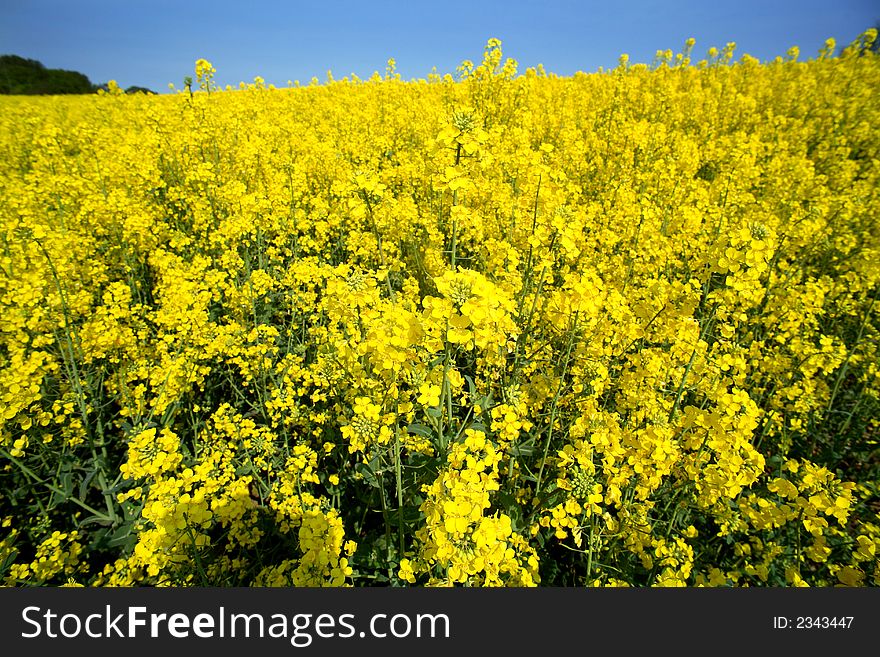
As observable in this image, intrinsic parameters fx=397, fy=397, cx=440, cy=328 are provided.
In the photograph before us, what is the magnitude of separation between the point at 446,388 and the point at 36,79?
48.4m

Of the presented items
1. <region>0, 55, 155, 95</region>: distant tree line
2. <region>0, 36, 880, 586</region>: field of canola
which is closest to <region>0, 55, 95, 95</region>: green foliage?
<region>0, 55, 155, 95</region>: distant tree line

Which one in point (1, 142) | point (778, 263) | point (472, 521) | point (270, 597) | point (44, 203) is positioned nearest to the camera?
point (472, 521)

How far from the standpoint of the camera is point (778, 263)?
3.86 metres

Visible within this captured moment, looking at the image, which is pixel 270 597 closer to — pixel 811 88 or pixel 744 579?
pixel 744 579

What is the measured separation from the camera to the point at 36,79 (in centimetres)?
3177

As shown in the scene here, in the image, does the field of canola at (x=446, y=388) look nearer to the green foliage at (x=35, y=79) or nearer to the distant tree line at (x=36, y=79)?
the distant tree line at (x=36, y=79)

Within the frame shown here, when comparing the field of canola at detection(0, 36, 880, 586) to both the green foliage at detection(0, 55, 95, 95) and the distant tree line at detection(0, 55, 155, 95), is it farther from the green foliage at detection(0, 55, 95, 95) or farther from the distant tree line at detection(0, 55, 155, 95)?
the green foliage at detection(0, 55, 95, 95)

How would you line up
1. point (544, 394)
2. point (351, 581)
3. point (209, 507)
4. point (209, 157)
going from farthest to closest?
point (209, 157), point (544, 394), point (351, 581), point (209, 507)

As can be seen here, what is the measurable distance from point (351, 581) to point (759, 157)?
8.43m

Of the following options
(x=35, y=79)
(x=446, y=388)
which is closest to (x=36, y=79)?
(x=35, y=79)

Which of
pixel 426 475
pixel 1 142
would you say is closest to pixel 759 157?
pixel 426 475

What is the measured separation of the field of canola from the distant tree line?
36.4 metres

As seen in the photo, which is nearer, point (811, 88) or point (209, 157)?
point (209, 157)

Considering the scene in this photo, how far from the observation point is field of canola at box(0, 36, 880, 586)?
1.78 metres
